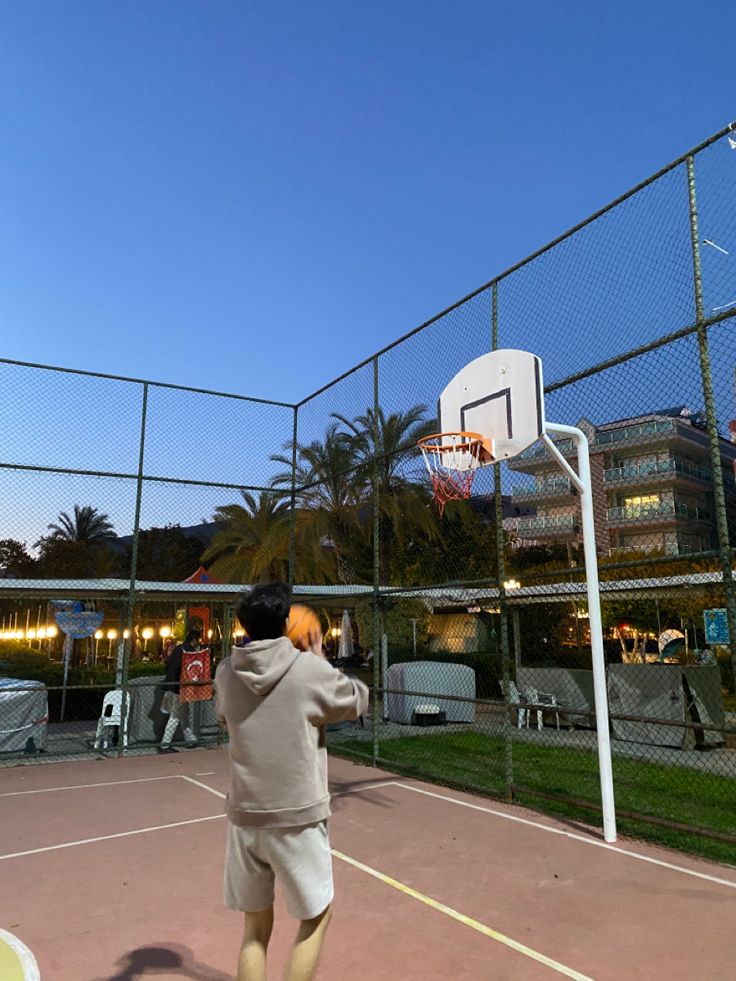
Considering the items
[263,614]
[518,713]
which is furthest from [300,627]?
[518,713]

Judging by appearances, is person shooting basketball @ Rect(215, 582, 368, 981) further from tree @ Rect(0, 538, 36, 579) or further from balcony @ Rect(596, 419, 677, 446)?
tree @ Rect(0, 538, 36, 579)

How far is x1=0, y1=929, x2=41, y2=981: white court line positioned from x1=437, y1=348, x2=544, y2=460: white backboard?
4678mm

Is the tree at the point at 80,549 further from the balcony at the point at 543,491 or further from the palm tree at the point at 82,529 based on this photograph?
the balcony at the point at 543,491

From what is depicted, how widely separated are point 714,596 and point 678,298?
9.50m

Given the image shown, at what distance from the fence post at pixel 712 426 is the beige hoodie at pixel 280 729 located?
11.8ft

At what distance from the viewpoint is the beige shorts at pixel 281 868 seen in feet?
7.27

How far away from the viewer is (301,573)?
18.7 m

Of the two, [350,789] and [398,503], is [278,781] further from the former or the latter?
[398,503]

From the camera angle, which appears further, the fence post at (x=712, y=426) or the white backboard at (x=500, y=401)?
the white backboard at (x=500, y=401)

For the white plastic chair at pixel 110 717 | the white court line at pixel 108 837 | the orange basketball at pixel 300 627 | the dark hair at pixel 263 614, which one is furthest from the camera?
the white plastic chair at pixel 110 717

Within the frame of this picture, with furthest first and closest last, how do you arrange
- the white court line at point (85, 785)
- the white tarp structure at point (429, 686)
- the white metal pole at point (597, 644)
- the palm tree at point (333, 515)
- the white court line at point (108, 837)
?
the palm tree at point (333, 515), the white tarp structure at point (429, 686), the white court line at point (85, 785), the white metal pole at point (597, 644), the white court line at point (108, 837)

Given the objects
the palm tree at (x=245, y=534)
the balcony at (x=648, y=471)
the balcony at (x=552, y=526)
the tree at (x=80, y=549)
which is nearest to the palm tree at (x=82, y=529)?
the tree at (x=80, y=549)

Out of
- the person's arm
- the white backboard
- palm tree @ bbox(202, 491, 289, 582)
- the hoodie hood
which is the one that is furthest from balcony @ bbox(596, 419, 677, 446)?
palm tree @ bbox(202, 491, 289, 582)

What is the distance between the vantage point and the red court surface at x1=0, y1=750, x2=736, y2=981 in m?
3.35
